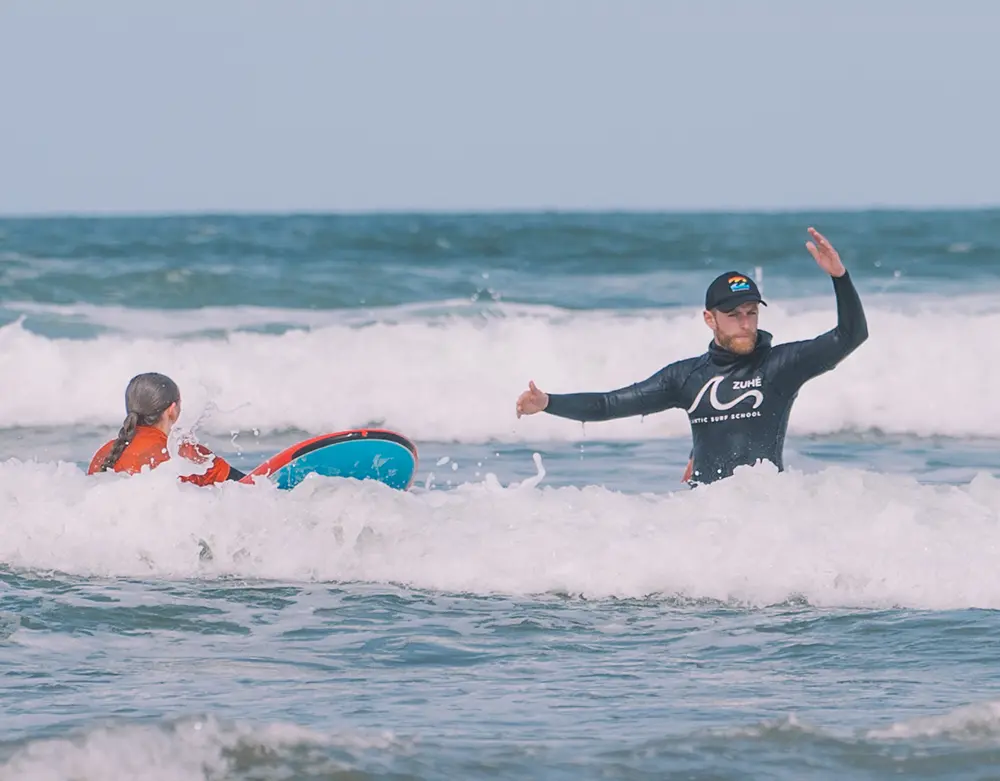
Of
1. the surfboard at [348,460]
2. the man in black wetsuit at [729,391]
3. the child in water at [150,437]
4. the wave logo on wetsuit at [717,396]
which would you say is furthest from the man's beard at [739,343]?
the child in water at [150,437]

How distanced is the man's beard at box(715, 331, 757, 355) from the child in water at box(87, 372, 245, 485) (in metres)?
2.68

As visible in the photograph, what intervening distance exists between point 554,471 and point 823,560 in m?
4.68

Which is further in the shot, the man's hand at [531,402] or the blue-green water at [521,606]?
the man's hand at [531,402]

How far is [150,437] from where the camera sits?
8242 mm

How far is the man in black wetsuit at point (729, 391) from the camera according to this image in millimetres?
7168

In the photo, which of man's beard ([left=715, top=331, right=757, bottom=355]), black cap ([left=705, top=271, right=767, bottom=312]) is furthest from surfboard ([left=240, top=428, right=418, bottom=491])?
black cap ([left=705, top=271, right=767, bottom=312])

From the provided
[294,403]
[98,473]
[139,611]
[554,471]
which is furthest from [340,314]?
[139,611]

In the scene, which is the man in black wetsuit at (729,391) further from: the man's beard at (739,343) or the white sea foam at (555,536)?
the white sea foam at (555,536)

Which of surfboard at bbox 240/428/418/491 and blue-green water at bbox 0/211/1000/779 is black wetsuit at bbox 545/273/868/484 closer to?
blue-green water at bbox 0/211/1000/779

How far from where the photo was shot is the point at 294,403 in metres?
16.4

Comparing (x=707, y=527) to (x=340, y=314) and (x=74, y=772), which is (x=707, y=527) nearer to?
(x=74, y=772)

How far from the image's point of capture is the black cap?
23.3 ft

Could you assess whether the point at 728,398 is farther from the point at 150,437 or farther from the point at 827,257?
the point at 150,437

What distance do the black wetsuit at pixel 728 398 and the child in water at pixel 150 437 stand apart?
2.02 m
